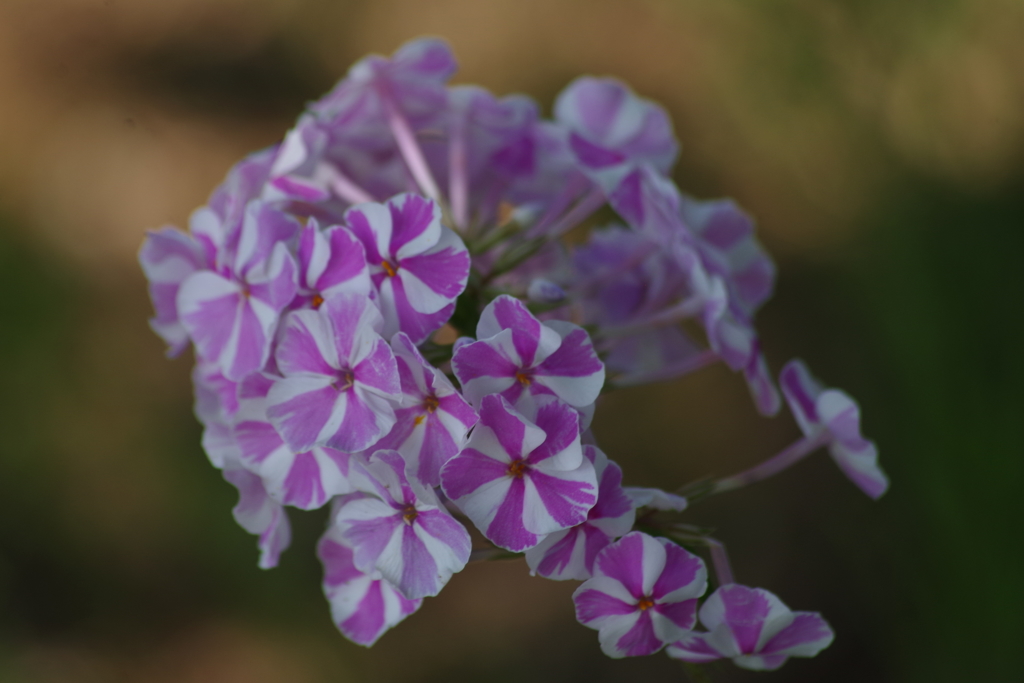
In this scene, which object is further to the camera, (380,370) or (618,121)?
(618,121)

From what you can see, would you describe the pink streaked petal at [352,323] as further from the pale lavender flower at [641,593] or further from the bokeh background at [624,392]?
the bokeh background at [624,392]

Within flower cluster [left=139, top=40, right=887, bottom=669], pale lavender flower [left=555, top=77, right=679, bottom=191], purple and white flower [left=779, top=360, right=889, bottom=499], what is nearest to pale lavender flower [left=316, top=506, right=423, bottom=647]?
flower cluster [left=139, top=40, right=887, bottom=669]

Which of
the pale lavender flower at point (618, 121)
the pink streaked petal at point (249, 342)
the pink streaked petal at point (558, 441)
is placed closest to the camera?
the pink streaked petal at point (558, 441)

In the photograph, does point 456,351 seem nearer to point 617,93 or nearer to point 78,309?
point 617,93

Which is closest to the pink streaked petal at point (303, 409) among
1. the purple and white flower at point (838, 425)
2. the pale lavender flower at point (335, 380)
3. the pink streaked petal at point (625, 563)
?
the pale lavender flower at point (335, 380)

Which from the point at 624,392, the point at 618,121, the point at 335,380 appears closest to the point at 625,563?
the point at 335,380

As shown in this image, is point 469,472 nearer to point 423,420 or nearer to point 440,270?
point 423,420

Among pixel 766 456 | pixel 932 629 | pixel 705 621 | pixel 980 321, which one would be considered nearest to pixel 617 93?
pixel 705 621

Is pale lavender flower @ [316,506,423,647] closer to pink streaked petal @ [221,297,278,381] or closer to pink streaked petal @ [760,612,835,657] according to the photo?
pink streaked petal @ [221,297,278,381]

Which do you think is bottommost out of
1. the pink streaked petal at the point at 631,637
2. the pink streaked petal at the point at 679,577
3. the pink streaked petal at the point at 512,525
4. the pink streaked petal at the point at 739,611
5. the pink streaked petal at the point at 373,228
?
the pink streaked petal at the point at 631,637
